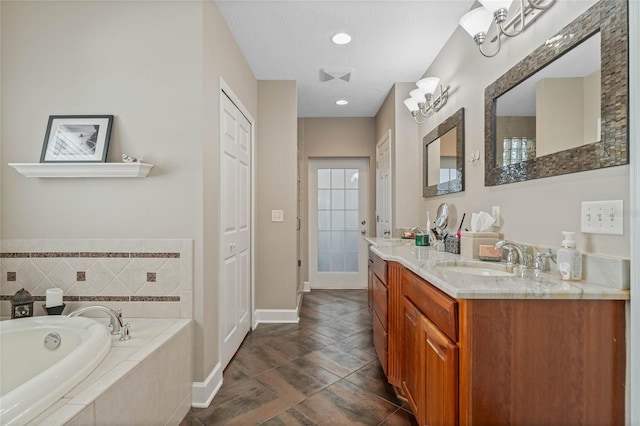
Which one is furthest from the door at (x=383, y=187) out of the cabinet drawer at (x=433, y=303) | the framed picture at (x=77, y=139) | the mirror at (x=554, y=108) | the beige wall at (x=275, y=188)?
the framed picture at (x=77, y=139)

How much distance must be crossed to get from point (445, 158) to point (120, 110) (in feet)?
7.64

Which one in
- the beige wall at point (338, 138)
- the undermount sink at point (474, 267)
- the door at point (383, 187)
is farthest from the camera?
the beige wall at point (338, 138)

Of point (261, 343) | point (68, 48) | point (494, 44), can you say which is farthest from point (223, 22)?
point (261, 343)

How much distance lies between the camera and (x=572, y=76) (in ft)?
4.15

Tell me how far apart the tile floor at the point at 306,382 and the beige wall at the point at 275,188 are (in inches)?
15.4

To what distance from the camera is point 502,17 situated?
155 cm

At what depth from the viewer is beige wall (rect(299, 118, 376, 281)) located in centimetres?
470

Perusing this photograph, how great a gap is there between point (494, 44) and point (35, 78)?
2761 mm

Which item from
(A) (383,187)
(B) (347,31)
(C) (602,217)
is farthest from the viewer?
(A) (383,187)

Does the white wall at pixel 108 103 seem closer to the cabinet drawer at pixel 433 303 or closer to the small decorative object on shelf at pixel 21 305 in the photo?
the small decorative object on shelf at pixel 21 305

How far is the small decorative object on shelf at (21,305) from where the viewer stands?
180cm

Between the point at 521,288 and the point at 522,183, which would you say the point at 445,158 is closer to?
the point at 522,183

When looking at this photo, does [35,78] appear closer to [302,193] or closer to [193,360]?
[193,360]

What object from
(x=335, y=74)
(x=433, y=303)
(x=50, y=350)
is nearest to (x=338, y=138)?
(x=335, y=74)
